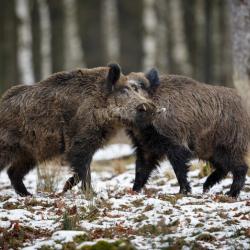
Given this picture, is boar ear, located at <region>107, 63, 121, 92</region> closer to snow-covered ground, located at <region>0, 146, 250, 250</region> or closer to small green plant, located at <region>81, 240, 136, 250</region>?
snow-covered ground, located at <region>0, 146, 250, 250</region>

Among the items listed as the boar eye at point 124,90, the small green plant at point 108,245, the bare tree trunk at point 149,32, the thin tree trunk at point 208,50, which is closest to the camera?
the small green plant at point 108,245

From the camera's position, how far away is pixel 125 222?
779 centimetres

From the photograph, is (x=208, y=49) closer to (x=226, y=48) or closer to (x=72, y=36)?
(x=226, y=48)

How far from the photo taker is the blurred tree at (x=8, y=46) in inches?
1300

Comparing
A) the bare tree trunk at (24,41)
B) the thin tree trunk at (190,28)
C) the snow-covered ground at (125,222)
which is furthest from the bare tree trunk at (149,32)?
the snow-covered ground at (125,222)

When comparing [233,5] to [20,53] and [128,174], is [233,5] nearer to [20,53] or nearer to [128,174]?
[128,174]

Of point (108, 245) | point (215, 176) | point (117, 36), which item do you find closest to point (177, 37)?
point (117, 36)

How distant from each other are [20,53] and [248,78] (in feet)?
Result: 42.5

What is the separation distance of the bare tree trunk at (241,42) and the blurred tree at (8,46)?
2056 centimetres

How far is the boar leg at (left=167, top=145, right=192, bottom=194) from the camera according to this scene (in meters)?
9.72

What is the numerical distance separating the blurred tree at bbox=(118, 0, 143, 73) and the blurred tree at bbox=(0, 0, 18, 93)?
5.90 metres

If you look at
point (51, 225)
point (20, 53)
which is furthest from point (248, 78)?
point (20, 53)

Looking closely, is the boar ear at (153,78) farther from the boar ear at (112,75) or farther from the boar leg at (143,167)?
the boar leg at (143,167)

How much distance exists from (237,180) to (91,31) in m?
30.1
